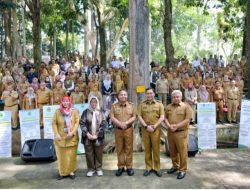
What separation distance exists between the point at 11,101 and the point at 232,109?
6649mm

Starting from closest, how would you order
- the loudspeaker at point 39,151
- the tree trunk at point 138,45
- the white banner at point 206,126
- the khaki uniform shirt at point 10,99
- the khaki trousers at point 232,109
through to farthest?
1. the loudspeaker at point 39,151
2. the tree trunk at point 138,45
3. the white banner at point 206,126
4. the khaki uniform shirt at point 10,99
5. the khaki trousers at point 232,109

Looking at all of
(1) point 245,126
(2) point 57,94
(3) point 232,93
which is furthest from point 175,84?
(2) point 57,94

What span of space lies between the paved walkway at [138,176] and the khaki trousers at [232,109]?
360 cm

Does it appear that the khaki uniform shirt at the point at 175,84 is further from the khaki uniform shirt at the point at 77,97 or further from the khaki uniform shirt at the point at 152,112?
the khaki uniform shirt at the point at 152,112

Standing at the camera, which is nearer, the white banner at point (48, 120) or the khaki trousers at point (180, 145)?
the khaki trousers at point (180, 145)

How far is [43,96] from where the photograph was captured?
1080 cm

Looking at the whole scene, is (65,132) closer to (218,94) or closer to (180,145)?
(180,145)

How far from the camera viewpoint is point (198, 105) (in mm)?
10500

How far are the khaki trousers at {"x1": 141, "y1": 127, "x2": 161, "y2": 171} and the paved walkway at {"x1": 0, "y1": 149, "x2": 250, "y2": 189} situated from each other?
21 cm

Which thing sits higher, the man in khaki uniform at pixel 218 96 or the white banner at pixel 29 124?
the man in khaki uniform at pixel 218 96

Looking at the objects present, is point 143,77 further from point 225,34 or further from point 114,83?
point 225,34

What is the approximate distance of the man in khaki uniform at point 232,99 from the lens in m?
11.8

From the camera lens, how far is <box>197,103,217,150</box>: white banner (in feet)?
34.4

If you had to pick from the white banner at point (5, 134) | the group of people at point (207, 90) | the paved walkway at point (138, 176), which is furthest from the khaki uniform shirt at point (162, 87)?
the white banner at point (5, 134)
